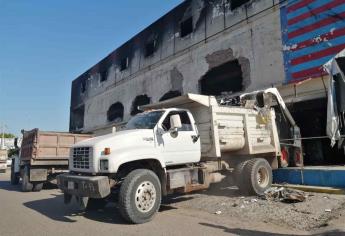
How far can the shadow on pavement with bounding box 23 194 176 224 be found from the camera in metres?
7.30

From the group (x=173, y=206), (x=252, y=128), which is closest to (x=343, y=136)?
(x=252, y=128)

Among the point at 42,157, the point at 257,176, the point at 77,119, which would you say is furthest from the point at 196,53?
the point at 77,119

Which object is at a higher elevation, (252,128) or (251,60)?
(251,60)

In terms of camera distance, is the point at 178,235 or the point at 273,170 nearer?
the point at 178,235

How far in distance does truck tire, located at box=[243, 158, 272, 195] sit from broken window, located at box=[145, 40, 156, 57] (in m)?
14.9

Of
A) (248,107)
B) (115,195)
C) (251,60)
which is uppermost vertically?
(251,60)

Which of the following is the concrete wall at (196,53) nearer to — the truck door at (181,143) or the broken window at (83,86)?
the broken window at (83,86)

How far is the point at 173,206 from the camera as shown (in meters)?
8.80

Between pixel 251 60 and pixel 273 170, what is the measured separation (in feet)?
20.8

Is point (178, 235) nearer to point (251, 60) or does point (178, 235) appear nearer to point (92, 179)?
point (92, 179)

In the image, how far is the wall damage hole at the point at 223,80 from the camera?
16578mm

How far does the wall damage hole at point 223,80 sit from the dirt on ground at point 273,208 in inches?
320

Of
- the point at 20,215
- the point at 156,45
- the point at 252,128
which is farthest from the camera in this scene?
the point at 156,45

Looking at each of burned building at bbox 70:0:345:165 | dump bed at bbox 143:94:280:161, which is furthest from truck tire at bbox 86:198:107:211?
burned building at bbox 70:0:345:165
